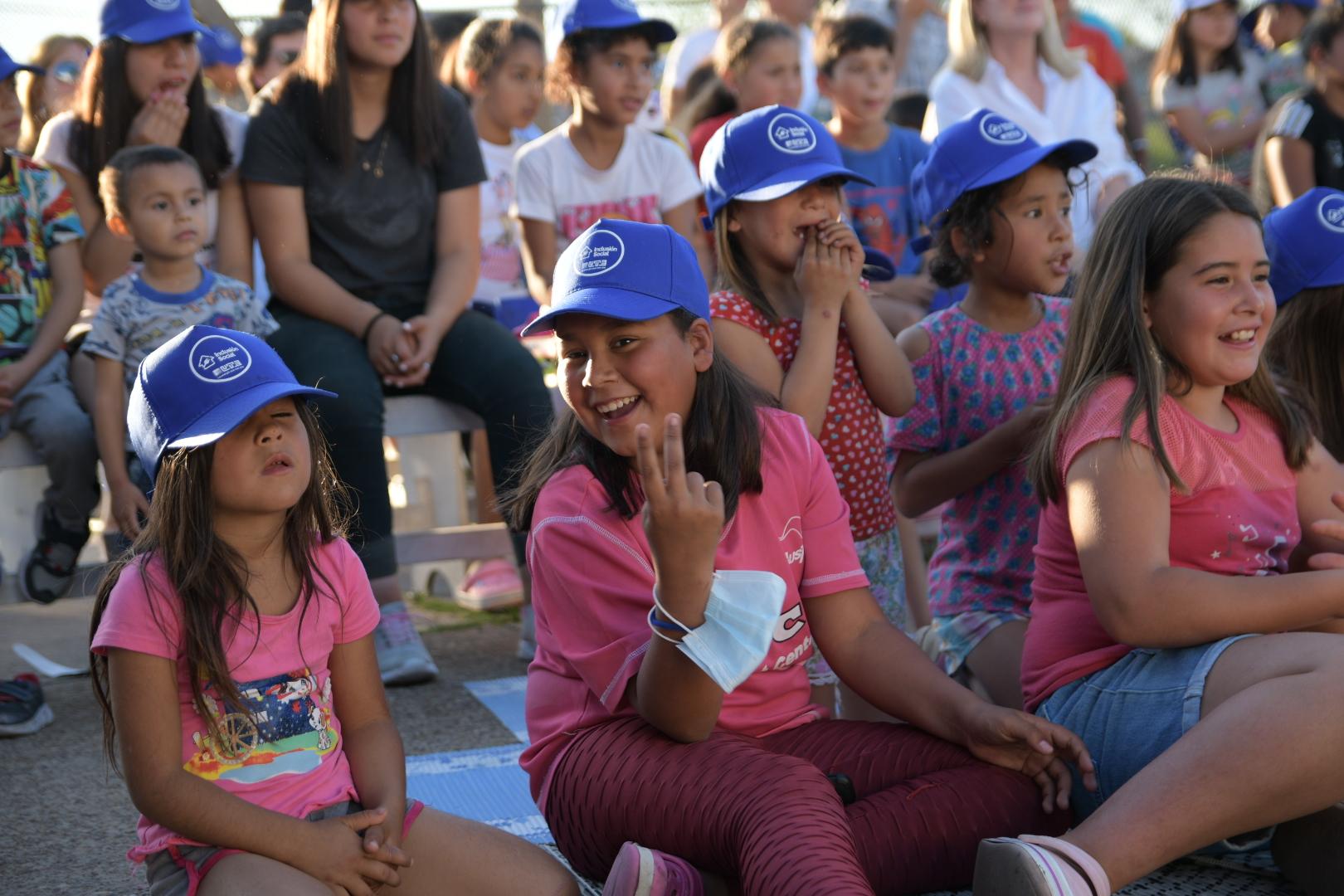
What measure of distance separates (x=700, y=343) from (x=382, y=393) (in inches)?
67.4

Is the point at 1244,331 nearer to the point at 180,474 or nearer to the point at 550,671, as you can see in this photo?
the point at 550,671

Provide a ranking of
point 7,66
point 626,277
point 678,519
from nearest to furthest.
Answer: point 678,519 → point 626,277 → point 7,66

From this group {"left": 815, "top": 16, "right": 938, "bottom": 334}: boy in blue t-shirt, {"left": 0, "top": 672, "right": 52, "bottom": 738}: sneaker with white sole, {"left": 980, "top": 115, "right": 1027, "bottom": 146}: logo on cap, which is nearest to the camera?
{"left": 980, "top": 115, "right": 1027, "bottom": 146}: logo on cap

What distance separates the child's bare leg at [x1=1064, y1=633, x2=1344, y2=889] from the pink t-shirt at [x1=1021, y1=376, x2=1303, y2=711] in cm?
32

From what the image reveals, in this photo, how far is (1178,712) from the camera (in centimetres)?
210

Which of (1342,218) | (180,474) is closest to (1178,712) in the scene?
(1342,218)

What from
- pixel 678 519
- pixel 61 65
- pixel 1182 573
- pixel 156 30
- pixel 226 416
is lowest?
pixel 1182 573

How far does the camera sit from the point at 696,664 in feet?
6.06

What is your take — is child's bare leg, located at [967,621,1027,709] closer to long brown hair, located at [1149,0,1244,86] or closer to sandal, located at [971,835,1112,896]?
sandal, located at [971,835,1112,896]

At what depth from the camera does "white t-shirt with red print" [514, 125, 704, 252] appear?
4324 mm

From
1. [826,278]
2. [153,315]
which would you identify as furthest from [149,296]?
[826,278]

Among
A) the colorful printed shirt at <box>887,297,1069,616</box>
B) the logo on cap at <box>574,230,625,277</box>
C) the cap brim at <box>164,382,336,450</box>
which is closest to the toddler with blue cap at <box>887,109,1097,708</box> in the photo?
the colorful printed shirt at <box>887,297,1069,616</box>

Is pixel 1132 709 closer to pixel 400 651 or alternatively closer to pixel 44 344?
pixel 400 651

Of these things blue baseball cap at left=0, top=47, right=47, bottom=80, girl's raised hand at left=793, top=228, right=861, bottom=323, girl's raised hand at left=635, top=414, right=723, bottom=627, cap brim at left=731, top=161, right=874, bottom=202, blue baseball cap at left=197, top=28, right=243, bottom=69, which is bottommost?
girl's raised hand at left=635, top=414, right=723, bottom=627
